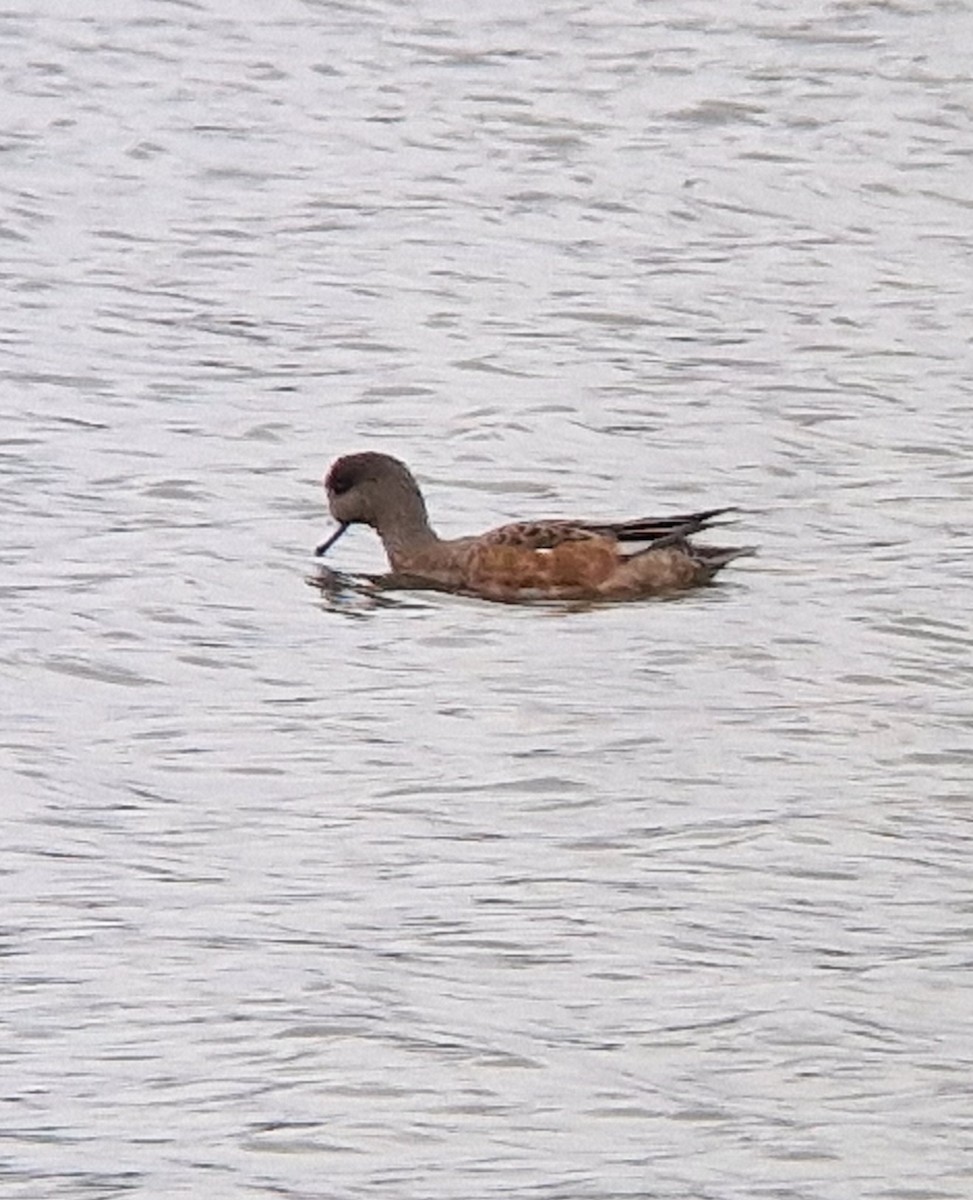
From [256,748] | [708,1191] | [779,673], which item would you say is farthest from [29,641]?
[708,1191]

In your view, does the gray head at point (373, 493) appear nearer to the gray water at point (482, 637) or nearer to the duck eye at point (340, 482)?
the duck eye at point (340, 482)

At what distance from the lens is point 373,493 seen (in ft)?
36.5

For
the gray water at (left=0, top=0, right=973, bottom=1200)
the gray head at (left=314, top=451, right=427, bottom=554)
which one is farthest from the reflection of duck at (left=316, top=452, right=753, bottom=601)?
the gray water at (left=0, top=0, right=973, bottom=1200)

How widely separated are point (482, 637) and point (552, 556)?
15.0 inches

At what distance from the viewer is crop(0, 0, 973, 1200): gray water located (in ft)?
23.1

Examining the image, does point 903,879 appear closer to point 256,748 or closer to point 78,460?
point 256,748

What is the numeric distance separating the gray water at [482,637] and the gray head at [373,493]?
256 millimetres

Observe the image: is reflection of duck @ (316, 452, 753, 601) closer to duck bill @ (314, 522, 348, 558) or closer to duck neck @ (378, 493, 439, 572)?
duck neck @ (378, 493, 439, 572)

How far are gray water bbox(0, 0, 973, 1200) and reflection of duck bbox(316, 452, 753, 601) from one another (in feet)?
0.35

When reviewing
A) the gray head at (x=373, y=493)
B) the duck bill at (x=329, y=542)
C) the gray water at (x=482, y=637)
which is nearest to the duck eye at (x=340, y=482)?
the gray head at (x=373, y=493)

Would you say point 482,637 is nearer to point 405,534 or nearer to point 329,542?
point 405,534

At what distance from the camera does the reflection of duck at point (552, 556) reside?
35.4ft

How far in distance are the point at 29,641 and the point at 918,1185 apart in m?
4.04

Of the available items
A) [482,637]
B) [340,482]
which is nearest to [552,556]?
[482,637]
